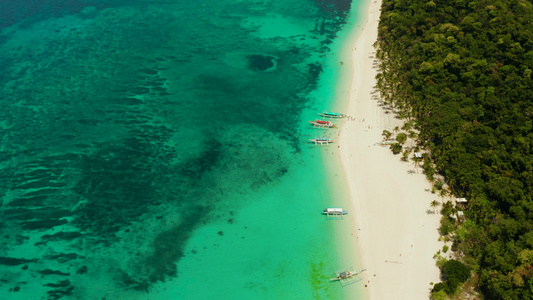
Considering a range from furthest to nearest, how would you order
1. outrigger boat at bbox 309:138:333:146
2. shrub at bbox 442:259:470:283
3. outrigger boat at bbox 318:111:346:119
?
1. outrigger boat at bbox 318:111:346:119
2. outrigger boat at bbox 309:138:333:146
3. shrub at bbox 442:259:470:283

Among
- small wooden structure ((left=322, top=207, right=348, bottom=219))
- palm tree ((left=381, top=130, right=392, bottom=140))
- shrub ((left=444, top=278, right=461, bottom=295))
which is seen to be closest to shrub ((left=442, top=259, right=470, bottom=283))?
shrub ((left=444, top=278, right=461, bottom=295))

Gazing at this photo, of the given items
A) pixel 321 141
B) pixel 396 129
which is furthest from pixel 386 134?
pixel 321 141

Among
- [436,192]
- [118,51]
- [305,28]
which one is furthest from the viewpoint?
[305,28]

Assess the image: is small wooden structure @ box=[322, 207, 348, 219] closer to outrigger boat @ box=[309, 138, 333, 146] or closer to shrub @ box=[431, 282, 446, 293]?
shrub @ box=[431, 282, 446, 293]

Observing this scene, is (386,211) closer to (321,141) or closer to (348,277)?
(348,277)

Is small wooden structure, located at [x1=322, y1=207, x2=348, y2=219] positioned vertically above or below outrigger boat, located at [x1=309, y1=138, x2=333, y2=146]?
below

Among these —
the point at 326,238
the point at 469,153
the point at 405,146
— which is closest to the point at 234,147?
the point at 326,238

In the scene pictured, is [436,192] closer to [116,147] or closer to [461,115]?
[461,115]
